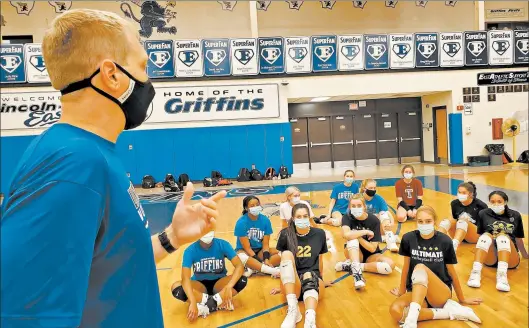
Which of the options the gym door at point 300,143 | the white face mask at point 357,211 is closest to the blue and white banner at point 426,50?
the gym door at point 300,143

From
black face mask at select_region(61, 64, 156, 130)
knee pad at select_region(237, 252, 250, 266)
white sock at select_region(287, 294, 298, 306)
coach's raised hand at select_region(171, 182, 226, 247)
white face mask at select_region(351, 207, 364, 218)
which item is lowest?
white sock at select_region(287, 294, 298, 306)

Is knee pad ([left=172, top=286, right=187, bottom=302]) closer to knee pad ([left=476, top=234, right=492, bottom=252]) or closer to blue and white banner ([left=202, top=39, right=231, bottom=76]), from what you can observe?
knee pad ([left=476, top=234, right=492, bottom=252])

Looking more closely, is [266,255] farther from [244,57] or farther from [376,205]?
[244,57]

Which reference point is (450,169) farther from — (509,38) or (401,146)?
(509,38)

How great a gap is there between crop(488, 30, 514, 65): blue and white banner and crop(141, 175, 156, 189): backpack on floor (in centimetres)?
1591

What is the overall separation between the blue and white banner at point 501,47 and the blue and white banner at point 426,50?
2.44 meters

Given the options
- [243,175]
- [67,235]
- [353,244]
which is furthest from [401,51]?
[67,235]

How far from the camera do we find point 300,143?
21.2 meters

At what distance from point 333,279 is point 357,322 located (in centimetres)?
142

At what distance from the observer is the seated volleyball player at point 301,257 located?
15.2ft

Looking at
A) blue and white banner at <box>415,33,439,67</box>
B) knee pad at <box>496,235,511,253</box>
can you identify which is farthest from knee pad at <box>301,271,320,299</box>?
blue and white banner at <box>415,33,439,67</box>

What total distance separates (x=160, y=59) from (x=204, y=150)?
4.23 meters

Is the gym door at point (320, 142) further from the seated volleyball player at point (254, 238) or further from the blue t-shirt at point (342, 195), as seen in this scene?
the seated volleyball player at point (254, 238)

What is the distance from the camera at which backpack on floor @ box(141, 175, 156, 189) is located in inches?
664
